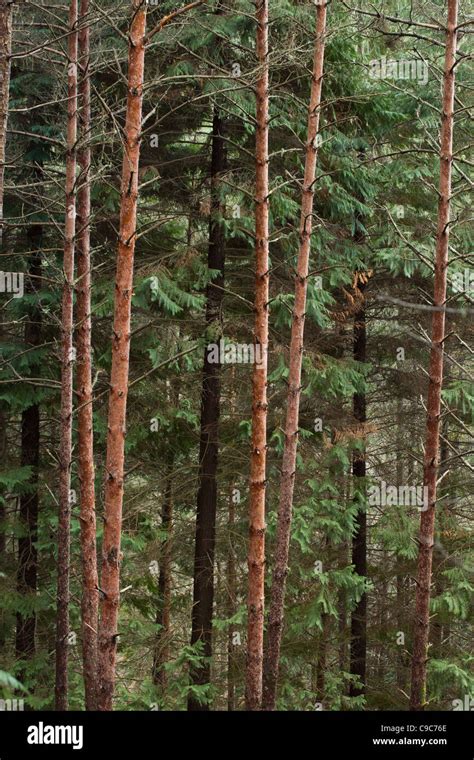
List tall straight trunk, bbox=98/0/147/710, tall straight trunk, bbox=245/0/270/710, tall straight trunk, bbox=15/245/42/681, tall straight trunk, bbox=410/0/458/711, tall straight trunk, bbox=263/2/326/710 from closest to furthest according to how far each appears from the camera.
A: tall straight trunk, bbox=98/0/147/710 → tall straight trunk, bbox=410/0/458/711 → tall straight trunk, bbox=245/0/270/710 → tall straight trunk, bbox=263/2/326/710 → tall straight trunk, bbox=15/245/42/681

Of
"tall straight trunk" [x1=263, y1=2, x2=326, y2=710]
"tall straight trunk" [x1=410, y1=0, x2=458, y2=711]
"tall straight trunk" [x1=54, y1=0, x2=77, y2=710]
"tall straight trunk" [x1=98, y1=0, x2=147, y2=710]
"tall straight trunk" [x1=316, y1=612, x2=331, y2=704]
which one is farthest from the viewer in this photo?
"tall straight trunk" [x1=316, y1=612, x2=331, y2=704]

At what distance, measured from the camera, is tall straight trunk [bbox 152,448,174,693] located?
13.7m

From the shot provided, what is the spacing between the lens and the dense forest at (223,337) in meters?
10.8

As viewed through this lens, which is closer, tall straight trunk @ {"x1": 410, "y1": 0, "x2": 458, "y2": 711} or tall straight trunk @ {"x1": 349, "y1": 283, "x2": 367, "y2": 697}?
tall straight trunk @ {"x1": 410, "y1": 0, "x2": 458, "y2": 711}

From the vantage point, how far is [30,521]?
13555mm

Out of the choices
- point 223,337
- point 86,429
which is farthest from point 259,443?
point 223,337

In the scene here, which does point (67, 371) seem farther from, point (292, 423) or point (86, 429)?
point (292, 423)

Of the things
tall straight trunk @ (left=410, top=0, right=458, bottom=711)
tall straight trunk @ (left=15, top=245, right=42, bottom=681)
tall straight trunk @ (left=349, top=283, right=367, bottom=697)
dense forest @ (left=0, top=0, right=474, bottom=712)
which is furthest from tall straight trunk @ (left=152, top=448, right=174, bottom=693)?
tall straight trunk @ (left=410, top=0, right=458, bottom=711)

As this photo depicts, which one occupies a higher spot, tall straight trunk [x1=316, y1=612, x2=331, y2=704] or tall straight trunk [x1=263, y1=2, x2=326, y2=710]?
tall straight trunk [x1=263, y1=2, x2=326, y2=710]

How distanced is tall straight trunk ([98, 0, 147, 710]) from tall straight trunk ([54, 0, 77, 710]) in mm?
2662

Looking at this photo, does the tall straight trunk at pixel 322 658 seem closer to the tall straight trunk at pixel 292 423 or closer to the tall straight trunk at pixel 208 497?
the tall straight trunk at pixel 208 497

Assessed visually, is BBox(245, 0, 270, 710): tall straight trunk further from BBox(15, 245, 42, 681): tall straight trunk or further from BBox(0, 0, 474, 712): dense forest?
BBox(15, 245, 42, 681): tall straight trunk

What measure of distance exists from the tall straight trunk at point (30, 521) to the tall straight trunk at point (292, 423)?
4.51m
